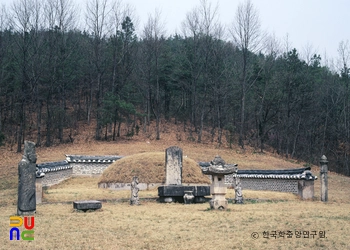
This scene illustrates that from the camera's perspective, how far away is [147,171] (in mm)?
23844

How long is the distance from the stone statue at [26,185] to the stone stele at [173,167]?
299 inches

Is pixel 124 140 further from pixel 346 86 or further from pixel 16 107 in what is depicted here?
pixel 346 86

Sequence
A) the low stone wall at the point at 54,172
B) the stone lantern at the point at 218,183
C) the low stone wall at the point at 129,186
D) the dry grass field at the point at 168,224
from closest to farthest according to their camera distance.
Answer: the dry grass field at the point at 168,224 → the stone lantern at the point at 218,183 → the low stone wall at the point at 129,186 → the low stone wall at the point at 54,172

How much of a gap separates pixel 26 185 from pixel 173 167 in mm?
8141

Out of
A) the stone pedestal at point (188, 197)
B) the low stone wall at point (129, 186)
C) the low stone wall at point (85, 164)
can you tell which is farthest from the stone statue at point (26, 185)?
the low stone wall at point (85, 164)

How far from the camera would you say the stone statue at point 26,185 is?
14516 millimetres

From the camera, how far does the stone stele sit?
20938mm

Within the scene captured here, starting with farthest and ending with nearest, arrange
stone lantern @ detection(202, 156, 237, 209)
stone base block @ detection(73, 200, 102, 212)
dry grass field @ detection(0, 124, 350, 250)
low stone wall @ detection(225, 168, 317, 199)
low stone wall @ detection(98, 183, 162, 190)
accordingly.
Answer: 1. low stone wall @ detection(98, 183, 162, 190)
2. low stone wall @ detection(225, 168, 317, 199)
3. stone lantern @ detection(202, 156, 237, 209)
4. stone base block @ detection(73, 200, 102, 212)
5. dry grass field @ detection(0, 124, 350, 250)

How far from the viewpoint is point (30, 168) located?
48.7ft

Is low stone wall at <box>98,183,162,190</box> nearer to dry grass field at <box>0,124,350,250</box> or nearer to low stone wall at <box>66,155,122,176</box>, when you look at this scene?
dry grass field at <box>0,124,350,250</box>

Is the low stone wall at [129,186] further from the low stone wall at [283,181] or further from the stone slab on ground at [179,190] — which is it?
the low stone wall at [283,181]

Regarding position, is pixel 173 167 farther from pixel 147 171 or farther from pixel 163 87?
pixel 163 87

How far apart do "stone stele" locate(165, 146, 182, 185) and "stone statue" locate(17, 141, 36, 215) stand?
7602 millimetres

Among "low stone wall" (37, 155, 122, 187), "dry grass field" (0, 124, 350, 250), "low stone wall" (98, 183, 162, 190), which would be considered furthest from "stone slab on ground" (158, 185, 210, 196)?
"low stone wall" (37, 155, 122, 187)
